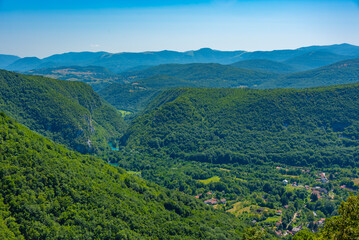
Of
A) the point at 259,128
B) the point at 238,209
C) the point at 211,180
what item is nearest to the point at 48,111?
the point at 211,180

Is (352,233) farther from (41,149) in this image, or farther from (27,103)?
(27,103)

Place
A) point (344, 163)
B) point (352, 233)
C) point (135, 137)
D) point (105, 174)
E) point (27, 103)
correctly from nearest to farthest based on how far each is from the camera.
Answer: point (352, 233)
point (105, 174)
point (344, 163)
point (27, 103)
point (135, 137)

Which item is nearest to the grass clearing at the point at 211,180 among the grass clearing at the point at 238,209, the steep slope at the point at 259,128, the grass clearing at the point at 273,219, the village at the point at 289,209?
the village at the point at 289,209

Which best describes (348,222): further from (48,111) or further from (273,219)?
(48,111)

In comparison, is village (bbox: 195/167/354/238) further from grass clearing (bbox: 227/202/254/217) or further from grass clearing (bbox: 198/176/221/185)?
grass clearing (bbox: 198/176/221/185)

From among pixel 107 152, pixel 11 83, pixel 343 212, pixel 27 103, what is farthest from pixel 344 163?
pixel 11 83

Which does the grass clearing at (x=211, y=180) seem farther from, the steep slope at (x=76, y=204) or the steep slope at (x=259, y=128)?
the steep slope at (x=76, y=204)
